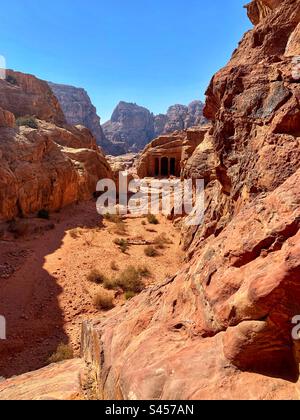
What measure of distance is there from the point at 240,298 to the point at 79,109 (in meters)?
98.3

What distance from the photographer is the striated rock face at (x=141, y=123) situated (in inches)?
3854

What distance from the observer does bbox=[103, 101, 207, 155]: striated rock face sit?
97900 millimetres

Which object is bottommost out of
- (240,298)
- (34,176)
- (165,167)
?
(240,298)

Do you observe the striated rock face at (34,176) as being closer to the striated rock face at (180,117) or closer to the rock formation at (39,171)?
the rock formation at (39,171)

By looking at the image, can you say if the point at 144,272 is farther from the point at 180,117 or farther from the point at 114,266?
the point at 180,117

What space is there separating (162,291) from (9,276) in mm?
6883

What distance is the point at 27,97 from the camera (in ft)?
98.0

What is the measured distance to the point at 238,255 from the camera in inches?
117

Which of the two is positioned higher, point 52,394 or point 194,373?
point 194,373

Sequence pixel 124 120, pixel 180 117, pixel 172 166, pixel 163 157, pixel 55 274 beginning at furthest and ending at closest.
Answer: pixel 124 120
pixel 180 117
pixel 172 166
pixel 163 157
pixel 55 274

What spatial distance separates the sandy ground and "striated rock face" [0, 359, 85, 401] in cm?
174

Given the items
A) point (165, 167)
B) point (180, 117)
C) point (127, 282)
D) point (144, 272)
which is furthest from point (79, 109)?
point (127, 282)
